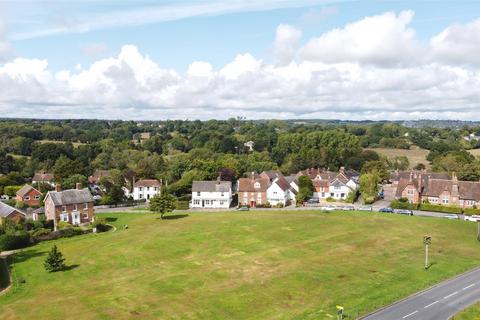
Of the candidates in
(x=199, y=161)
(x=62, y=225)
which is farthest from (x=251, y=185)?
(x=62, y=225)

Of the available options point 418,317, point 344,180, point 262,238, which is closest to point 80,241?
point 262,238

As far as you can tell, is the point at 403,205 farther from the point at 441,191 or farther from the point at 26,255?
the point at 26,255

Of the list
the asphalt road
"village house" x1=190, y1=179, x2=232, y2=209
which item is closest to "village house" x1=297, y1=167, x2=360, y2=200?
"village house" x1=190, y1=179, x2=232, y2=209

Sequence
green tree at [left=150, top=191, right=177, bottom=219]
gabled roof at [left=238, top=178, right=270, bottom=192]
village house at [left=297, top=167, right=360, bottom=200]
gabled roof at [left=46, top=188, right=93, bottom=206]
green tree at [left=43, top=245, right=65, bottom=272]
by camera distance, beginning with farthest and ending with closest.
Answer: village house at [left=297, top=167, right=360, bottom=200] < gabled roof at [left=238, top=178, right=270, bottom=192] < green tree at [left=150, top=191, right=177, bottom=219] < gabled roof at [left=46, top=188, right=93, bottom=206] < green tree at [left=43, top=245, right=65, bottom=272]

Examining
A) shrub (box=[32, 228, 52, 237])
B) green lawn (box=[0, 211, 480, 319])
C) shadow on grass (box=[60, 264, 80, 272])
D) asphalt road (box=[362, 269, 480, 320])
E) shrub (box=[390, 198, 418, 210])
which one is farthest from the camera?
shrub (box=[390, 198, 418, 210])

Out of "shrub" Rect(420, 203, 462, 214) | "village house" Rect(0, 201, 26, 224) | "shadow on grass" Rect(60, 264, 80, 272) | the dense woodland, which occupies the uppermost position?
the dense woodland

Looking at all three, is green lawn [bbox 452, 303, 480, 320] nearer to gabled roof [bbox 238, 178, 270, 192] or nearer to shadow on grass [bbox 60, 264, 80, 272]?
shadow on grass [bbox 60, 264, 80, 272]

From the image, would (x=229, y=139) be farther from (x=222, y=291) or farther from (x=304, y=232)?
(x=222, y=291)
